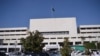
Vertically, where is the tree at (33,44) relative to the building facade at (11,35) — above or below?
above

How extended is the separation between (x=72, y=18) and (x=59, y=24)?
22.4 ft

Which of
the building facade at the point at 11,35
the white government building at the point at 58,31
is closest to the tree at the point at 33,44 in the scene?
the white government building at the point at 58,31

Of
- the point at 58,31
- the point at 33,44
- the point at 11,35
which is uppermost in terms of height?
the point at 33,44

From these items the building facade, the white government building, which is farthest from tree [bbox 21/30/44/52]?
the building facade

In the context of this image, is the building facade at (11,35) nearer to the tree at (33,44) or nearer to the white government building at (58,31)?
the white government building at (58,31)

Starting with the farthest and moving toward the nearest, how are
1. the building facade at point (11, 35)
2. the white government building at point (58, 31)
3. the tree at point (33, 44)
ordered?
the building facade at point (11, 35)
the white government building at point (58, 31)
the tree at point (33, 44)

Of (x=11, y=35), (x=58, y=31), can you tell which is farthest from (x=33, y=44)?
(x=11, y=35)

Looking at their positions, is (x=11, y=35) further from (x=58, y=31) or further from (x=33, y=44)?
(x=33, y=44)

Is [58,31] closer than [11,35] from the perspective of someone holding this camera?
Yes

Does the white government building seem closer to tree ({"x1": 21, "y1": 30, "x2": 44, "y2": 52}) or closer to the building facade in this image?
the building facade

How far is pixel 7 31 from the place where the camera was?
332 feet

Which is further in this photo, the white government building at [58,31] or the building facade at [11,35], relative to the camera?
the building facade at [11,35]

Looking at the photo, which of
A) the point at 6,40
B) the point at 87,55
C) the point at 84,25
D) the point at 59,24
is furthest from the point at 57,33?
the point at 87,55

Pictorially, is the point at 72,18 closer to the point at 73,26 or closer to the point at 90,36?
the point at 73,26
